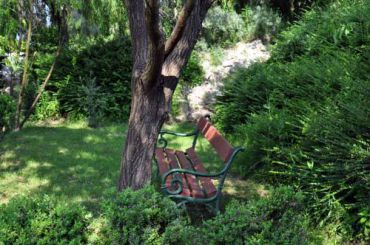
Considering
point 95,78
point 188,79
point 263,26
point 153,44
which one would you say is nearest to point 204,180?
point 153,44

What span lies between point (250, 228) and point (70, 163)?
4597mm

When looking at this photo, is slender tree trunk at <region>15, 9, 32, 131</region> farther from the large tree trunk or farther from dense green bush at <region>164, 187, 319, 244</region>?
dense green bush at <region>164, 187, 319, 244</region>

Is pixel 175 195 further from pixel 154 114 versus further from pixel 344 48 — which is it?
pixel 344 48

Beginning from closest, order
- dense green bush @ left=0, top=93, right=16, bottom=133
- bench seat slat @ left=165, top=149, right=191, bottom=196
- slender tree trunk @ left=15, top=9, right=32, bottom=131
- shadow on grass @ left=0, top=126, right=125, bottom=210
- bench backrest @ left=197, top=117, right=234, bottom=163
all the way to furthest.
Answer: bench seat slat @ left=165, top=149, right=191, bottom=196 < bench backrest @ left=197, top=117, right=234, bottom=163 < shadow on grass @ left=0, top=126, right=125, bottom=210 < dense green bush @ left=0, top=93, right=16, bottom=133 < slender tree trunk @ left=15, top=9, right=32, bottom=131

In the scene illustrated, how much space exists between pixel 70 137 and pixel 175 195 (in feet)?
15.7

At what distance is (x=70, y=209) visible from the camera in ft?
7.74

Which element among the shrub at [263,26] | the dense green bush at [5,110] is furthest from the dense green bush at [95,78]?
the shrub at [263,26]

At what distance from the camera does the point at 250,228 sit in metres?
2.29

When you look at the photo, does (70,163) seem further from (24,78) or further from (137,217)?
(137,217)

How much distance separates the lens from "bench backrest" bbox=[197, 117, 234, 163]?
4.34 meters

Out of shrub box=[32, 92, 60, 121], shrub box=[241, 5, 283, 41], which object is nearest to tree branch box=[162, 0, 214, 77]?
shrub box=[32, 92, 60, 121]

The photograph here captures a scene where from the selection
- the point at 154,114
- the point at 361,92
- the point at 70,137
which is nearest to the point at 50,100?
the point at 70,137

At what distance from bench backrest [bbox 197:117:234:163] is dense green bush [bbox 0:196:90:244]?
2192 mm

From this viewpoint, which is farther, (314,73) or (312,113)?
(314,73)
